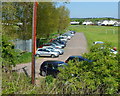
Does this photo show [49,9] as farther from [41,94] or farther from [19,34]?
[41,94]

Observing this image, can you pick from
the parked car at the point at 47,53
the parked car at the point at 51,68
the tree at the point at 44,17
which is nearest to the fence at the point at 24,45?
the tree at the point at 44,17

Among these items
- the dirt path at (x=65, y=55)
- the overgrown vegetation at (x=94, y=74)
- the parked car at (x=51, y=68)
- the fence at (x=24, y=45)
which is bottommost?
the dirt path at (x=65, y=55)

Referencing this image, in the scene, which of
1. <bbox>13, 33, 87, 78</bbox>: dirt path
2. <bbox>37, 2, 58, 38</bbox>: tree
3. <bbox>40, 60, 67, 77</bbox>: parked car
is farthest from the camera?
<bbox>37, 2, 58, 38</bbox>: tree

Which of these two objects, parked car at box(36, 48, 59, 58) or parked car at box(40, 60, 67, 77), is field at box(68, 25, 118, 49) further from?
parked car at box(36, 48, 59, 58)

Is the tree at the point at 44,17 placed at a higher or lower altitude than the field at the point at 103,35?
higher

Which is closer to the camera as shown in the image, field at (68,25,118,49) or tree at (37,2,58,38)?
tree at (37,2,58,38)

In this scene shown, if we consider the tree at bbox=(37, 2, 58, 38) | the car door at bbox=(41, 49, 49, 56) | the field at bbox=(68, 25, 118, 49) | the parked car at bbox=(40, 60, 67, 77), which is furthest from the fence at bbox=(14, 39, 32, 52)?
the parked car at bbox=(40, 60, 67, 77)

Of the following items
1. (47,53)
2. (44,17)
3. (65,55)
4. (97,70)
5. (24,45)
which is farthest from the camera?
(44,17)

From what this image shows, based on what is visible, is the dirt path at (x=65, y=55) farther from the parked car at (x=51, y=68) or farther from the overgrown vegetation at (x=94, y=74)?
the overgrown vegetation at (x=94, y=74)

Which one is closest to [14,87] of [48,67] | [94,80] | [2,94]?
[2,94]

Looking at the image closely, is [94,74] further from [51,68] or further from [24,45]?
[24,45]

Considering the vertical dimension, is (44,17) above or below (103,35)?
above

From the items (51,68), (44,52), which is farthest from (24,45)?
(51,68)

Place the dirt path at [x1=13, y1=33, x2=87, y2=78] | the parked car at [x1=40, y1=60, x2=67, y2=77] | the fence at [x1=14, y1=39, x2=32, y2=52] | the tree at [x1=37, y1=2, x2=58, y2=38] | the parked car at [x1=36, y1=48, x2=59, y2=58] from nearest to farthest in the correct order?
the parked car at [x1=40, y1=60, x2=67, y2=77], the dirt path at [x1=13, y1=33, x2=87, y2=78], the parked car at [x1=36, y1=48, x2=59, y2=58], the fence at [x1=14, y1=39, x2=32, y2=52], the tree at [x1=37, y1=2, x2=58, y2=38]
